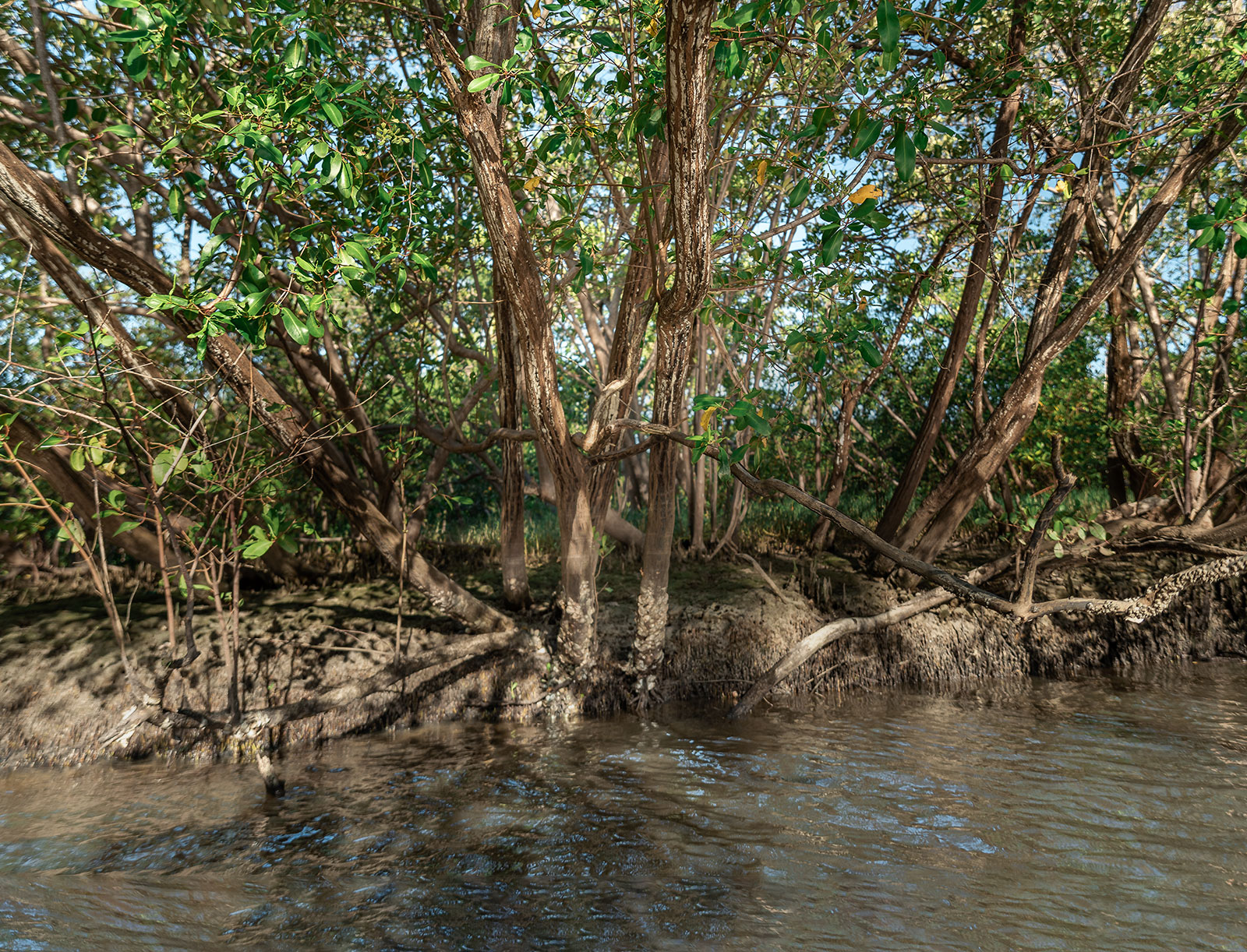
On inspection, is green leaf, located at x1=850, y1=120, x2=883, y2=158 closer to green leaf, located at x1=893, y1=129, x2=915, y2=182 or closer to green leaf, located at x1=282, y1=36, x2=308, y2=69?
green leaf, located at x1=893, y1=129, x2=915, y2=182

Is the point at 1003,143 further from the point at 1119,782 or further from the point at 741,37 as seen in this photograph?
the point at 1119,782

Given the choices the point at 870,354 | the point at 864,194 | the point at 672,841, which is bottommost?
the point at 672,841

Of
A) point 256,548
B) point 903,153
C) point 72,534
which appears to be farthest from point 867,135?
point 72,534

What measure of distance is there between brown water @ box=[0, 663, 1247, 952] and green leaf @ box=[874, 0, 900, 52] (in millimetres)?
3161

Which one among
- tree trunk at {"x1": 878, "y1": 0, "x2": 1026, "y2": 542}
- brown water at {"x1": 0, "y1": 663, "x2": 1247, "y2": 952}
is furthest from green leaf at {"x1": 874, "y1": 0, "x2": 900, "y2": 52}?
tree trunk at {"x1": 878, "y1": 0, "x2": 1026, "y2": 542}

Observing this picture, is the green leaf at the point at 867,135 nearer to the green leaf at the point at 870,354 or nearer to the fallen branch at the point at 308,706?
the green leaf at the point at 870,354

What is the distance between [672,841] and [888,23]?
3530 millimetres

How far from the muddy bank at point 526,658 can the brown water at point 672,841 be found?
29 centimetres

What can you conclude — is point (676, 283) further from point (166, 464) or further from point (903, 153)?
point (166, 464)

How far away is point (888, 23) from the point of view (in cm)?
276

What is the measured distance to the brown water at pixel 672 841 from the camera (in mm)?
3072

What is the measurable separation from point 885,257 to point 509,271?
4.14 m

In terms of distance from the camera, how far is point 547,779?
15.7 ft

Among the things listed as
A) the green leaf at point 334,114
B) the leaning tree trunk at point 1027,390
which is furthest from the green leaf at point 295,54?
the leaning tree trunk at point 1027,390
